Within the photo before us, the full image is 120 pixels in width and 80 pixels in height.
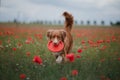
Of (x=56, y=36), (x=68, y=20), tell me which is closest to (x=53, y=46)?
(x=56, y=36)

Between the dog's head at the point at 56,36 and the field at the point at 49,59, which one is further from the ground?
the dog's head at the point at 56,36

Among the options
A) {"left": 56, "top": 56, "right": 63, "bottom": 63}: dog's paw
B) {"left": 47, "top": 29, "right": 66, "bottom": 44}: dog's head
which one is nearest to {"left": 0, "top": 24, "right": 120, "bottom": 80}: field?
{"left": 56, "top": 56, "right": 63, "bottom": 63}: dog's paw

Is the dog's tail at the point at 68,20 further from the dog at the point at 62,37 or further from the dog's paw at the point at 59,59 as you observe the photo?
the dog's paw at the point at 59,59

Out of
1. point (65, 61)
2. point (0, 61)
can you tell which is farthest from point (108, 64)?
point (0, 61)

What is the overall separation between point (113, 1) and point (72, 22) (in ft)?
1.56

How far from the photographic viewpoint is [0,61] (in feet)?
6.20

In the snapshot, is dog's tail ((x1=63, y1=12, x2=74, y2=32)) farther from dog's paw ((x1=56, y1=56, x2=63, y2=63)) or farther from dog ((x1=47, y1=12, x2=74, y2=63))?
dog's paw ((x1=56, y1=56, x2=63, y2=63))

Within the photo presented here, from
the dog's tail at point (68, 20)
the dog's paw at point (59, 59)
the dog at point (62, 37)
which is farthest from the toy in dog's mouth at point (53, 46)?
the dog's tail at point (68, 20)

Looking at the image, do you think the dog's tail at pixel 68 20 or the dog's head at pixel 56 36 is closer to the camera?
the dog's head at pixel 56 36

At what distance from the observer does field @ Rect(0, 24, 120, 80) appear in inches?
67.4

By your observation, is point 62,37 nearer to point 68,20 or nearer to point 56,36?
point 56,36

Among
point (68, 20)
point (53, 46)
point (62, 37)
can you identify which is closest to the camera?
point (53, 46)

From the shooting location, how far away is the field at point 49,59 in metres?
1.71

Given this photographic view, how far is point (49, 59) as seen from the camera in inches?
84.0
